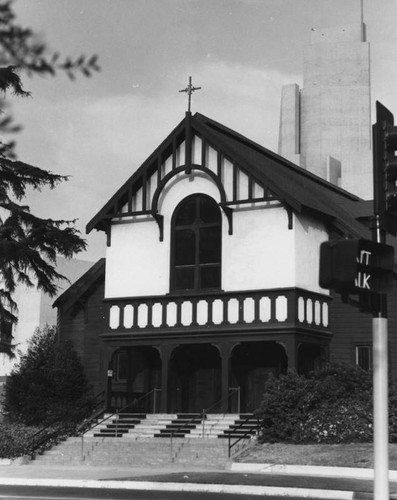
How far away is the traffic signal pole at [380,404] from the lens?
21.6 ft

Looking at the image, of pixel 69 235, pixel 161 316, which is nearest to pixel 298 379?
pixel 161 316

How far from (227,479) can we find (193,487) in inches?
59.4

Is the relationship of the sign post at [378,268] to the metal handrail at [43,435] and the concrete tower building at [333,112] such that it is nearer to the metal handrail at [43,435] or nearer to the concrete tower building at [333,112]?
the metal handrail at [43,435]

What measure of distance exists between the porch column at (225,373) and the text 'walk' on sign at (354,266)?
2412 cm

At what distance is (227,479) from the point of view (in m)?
21.0

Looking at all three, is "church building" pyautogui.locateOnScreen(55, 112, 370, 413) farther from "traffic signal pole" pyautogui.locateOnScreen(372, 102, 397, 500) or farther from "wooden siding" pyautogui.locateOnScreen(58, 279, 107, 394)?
"traffic signal pole" pyautogui.locateOnScreen(372, 102, 397, 500)

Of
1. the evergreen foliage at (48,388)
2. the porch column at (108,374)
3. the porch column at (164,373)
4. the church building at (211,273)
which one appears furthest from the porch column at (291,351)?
the evergreen foliage at (48,388)

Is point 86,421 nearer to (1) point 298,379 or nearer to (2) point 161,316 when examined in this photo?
(2) point 161,316

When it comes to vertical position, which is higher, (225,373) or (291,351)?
(291,351)

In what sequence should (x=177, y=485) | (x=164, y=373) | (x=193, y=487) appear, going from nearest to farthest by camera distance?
(x=193, y=487)
(x=177, y=485)
(x=164, y=373)

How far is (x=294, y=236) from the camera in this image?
3116cm

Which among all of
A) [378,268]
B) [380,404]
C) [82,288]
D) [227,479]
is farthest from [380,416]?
[82,288]

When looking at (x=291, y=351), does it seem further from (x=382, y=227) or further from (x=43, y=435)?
(x=382, y=227)

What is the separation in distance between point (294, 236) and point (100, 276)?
10.5 meters
